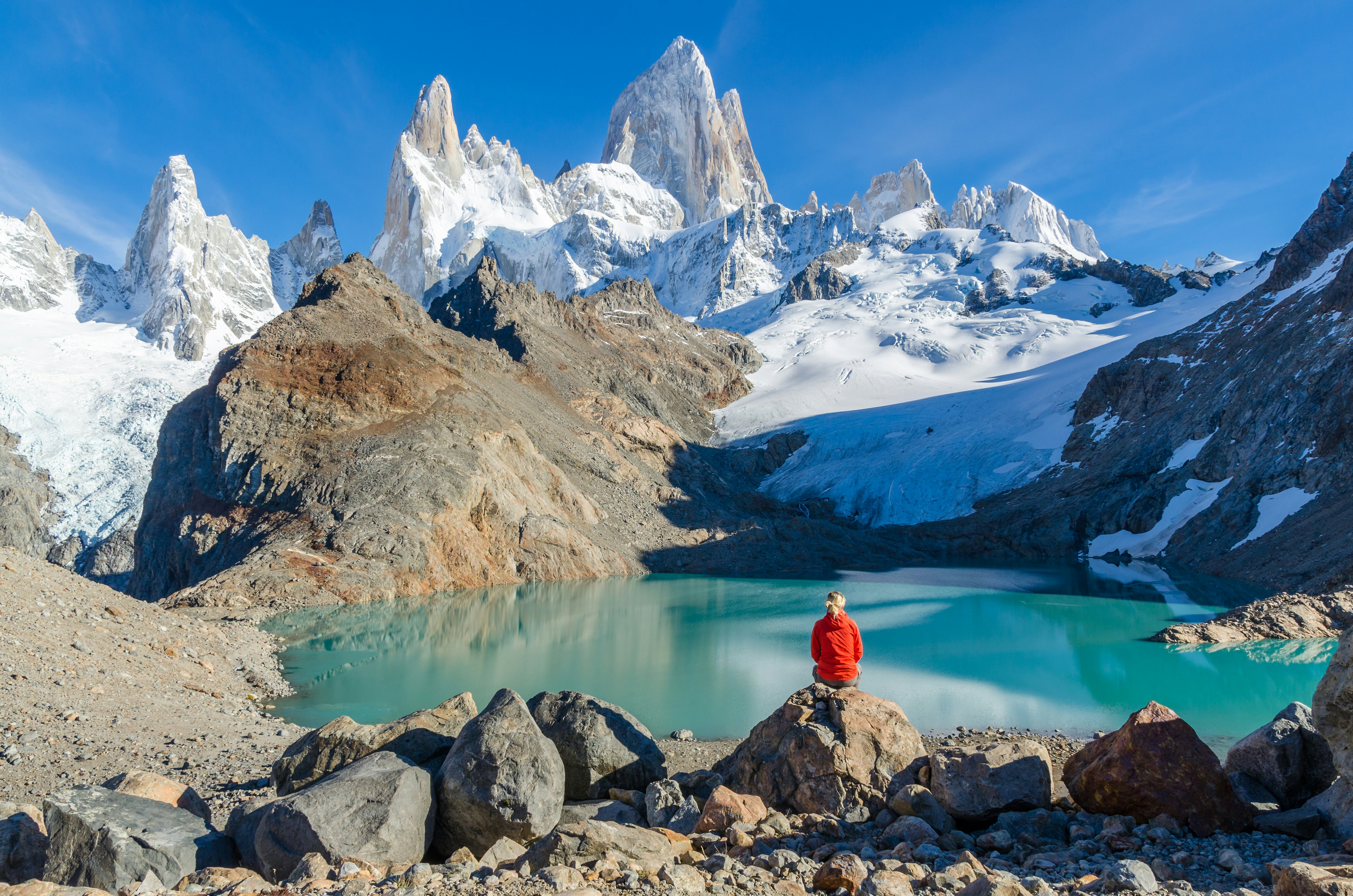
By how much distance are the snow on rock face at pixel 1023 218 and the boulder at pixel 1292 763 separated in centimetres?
19592

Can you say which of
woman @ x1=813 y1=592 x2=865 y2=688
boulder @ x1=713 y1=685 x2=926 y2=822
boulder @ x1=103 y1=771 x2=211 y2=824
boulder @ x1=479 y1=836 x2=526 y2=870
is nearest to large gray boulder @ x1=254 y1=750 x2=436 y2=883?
boulder @ x1=479 y1=836 x2=526 y2=870

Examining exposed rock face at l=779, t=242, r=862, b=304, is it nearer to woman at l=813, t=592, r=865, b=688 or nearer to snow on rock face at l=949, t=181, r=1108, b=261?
snow on rock face at l=949, t=181, r=1108, b=261

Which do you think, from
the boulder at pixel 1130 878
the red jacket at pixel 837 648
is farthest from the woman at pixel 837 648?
the boulder at pixel 1130 878

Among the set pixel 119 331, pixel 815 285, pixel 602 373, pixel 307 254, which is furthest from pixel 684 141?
pixel 602 373

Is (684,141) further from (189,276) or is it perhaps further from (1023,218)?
(189,276)

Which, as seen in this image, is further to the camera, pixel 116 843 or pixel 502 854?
pixel 502 854

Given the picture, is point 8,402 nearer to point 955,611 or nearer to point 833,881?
point 955,611

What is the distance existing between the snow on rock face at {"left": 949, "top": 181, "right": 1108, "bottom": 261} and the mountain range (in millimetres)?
1617

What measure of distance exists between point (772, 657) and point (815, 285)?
425 ft

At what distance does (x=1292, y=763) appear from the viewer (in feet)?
23.3

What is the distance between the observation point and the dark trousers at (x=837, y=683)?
26.7 ft

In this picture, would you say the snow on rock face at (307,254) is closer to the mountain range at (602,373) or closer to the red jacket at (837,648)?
the mountain range at (602,373)

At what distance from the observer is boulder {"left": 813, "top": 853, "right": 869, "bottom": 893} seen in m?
5.04

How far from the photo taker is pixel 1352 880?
159 inches
